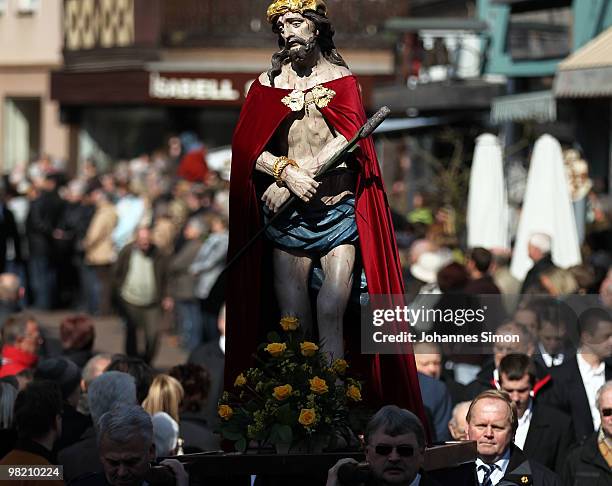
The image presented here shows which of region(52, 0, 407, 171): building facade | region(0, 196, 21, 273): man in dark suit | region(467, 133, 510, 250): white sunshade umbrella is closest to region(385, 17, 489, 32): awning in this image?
region(0, 196, 21, 273): man in dark suit

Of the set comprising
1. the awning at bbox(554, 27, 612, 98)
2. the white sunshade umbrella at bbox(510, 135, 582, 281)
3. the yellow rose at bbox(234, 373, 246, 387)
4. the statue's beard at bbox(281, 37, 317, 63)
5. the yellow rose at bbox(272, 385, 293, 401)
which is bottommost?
the yellow rose at bbox(272, 385, 293, 401)

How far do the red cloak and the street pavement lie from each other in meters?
11.2

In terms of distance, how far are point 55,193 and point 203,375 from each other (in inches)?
647

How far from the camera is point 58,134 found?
39.1 meters

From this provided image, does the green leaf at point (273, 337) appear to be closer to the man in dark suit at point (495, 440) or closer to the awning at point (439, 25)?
the man in dark suit at point (495, 440)

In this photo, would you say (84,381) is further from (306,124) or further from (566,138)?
(566,138)

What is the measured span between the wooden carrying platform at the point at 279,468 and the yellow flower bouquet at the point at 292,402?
Answer: 118mm

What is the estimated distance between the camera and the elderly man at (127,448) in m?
6.89

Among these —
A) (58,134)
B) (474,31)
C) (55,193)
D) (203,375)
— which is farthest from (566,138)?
(58,134)

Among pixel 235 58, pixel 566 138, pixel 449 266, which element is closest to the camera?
pixel 449 266

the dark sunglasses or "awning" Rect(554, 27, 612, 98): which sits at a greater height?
"awning" Rect(554, 27, 612, 98)

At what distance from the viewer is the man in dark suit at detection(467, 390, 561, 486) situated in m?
8.36

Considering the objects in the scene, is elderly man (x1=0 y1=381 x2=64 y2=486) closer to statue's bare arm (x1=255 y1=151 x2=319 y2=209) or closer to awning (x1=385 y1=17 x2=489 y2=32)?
statue's bare arm (x1=255 y1=151 x2=319 y2=209)

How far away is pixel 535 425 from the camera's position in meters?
9.88
